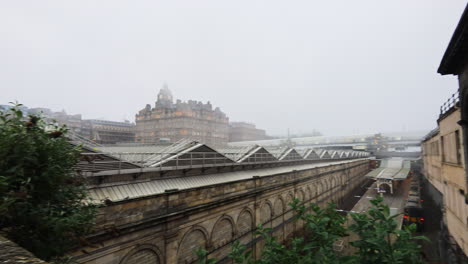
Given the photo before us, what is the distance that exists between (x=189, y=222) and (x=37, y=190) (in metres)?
7.05

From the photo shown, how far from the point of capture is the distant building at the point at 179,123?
82750mm

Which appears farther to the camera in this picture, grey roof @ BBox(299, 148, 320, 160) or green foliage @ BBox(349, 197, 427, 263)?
grey roof @ BBox(299, 148, 320, 160)

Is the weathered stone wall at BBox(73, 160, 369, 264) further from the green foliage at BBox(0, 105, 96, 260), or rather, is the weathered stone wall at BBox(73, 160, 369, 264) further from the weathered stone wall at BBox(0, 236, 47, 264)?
the weathered stone wall at BBox(0, 236, 47, 264)

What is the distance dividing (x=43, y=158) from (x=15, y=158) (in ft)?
1.37

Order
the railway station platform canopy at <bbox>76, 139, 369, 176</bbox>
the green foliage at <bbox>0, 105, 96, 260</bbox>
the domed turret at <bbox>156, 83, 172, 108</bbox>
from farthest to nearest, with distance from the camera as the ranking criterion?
the domed turret at <bbox>156, 83, 172, 108</bbox>, the railway station platform canopy at <bbox>76, 139, 369, 176</bbox>, the green foliage at <bbox>0, 105, 96, 260</bbox>

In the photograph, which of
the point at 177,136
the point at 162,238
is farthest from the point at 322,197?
the point at 177,136

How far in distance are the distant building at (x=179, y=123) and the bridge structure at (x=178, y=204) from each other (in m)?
62.7

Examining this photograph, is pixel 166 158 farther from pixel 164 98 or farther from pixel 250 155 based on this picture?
pixel 164 98

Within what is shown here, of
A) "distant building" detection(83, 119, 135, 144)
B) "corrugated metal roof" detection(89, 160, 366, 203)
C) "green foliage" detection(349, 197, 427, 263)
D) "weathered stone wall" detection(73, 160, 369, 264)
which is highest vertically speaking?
"distant building" detection(83, 119, 135, 144)

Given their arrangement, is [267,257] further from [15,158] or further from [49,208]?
[15,158]

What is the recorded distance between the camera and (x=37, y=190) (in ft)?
14.1

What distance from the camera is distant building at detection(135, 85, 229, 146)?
8275cm

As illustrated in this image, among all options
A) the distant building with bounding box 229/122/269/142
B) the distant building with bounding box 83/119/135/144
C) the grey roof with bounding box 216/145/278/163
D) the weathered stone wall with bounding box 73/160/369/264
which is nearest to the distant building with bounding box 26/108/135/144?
the distant building with bounding box 83/119/135/144

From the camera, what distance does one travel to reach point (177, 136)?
82.9 metres
